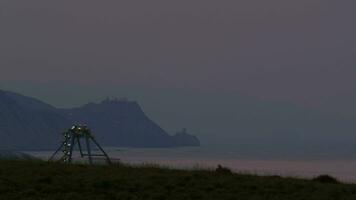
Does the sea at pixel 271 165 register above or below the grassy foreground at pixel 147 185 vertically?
above

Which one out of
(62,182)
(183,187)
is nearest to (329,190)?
(183,187)

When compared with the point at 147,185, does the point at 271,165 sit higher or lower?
higher

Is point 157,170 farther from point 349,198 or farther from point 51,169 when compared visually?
point 349,198

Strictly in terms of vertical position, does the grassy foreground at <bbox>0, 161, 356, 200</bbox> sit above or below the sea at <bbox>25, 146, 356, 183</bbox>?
below

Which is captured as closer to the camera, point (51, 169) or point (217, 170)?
point (51, 169)

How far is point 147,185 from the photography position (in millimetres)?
16344

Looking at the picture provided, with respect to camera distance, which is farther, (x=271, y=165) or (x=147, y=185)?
(x=271, y=165)

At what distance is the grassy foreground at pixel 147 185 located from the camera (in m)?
15.3

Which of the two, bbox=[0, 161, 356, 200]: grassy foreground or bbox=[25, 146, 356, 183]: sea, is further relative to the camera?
bbox=[25, 146, 356, 183]: sea

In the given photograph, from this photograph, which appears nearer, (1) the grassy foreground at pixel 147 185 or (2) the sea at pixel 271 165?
(1) the grassy foreground at pixel 147 185

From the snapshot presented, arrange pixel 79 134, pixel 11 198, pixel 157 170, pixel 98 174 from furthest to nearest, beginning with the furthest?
pixel 79 134 < pixel 157 170 < pixel 98 174 < pixel 11 198

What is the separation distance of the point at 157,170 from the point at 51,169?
271 cm

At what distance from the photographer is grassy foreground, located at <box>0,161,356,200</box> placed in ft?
50.3

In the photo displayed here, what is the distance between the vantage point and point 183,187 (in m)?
16.3
